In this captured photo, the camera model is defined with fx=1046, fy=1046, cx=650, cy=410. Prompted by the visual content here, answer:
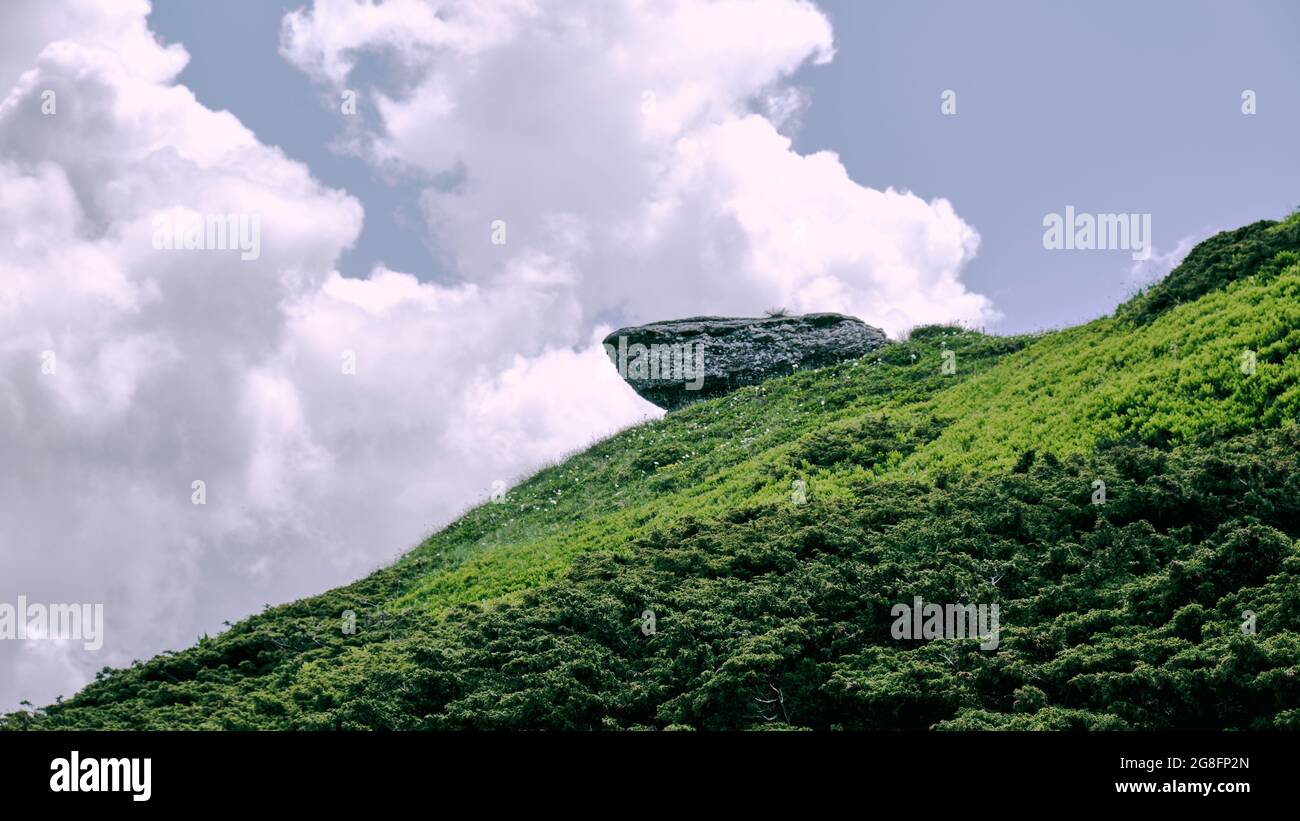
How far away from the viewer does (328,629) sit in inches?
701

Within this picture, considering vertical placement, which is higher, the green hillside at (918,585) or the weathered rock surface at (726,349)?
the weathered rock surface at (726,349)

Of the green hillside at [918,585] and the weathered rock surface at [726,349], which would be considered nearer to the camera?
the green hillside at [918,585]

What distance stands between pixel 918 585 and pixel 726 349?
20540 millimetres

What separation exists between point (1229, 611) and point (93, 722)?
524 inches

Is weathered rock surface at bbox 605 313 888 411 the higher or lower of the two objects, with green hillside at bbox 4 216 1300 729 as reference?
higher

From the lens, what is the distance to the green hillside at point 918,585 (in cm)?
1049

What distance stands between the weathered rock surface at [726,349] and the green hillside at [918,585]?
9.40 meters

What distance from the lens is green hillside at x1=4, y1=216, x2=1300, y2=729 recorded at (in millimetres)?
10492

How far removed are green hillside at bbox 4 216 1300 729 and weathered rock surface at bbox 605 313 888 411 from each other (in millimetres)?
9400

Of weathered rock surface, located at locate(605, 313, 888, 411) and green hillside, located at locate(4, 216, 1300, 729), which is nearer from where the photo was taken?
green hillside, located at locate(4, 216, 1300, 729)

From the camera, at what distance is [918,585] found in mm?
12461

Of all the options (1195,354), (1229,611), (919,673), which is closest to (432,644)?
(919,673)
